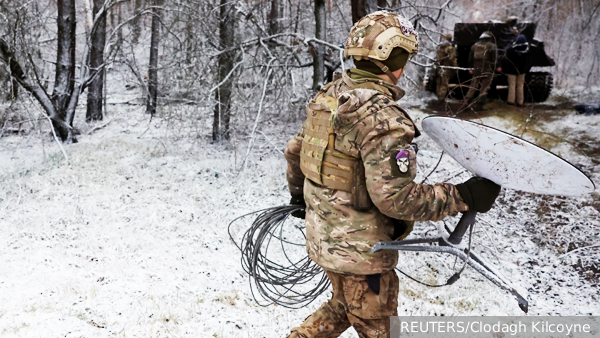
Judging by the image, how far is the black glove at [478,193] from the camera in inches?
88.0

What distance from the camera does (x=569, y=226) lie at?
6.05 m

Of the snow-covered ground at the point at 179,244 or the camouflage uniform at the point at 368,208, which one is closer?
the camouflage uniform at the point at 368,208

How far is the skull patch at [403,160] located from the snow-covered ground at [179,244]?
1355mm

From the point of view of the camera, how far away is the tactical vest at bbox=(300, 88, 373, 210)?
2.37m

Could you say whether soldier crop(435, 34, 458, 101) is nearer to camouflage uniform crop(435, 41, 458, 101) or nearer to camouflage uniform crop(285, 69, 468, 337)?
camouflage uniform crop(435, 41, 458, 101)

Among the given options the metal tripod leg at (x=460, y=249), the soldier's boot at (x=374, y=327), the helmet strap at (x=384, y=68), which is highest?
the helmet strap at (x=384, y=68)

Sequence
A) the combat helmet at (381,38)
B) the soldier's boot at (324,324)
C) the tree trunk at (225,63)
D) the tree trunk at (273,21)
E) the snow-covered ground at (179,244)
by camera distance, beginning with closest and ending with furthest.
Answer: the combat helmet at (381,38)
the soldier's boot at (324,324)
the snow-covered ground at (179,244)
the tree trunk at (225,63)
the tree trunk at (273,21)

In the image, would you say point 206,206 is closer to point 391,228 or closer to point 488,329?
point 488,329

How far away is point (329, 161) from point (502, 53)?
32.8 feet

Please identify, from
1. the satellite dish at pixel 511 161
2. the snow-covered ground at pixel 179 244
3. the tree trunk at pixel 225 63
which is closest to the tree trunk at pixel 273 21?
the tree trunk at pixel 225 63

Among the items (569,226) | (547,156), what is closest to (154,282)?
(547,156)

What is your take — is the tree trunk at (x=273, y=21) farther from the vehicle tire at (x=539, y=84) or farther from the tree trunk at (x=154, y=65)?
the vehicle tire at (x=539, y=84)

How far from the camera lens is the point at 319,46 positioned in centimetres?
807

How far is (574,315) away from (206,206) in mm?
4825
